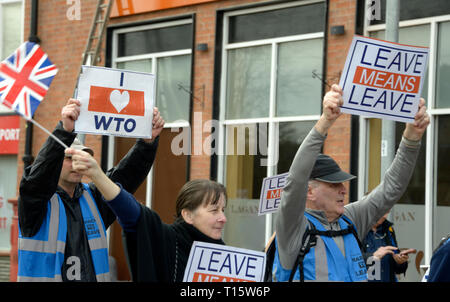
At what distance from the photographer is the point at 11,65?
4.54 meters

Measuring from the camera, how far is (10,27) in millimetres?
16172

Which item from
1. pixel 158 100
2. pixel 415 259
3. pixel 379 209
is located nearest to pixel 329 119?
pixel 379 209

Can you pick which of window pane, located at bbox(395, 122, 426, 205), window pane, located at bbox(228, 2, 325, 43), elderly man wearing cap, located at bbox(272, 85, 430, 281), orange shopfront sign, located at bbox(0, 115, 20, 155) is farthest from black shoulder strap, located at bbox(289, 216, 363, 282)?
orange shopfront sign, located at bbox(0, 115, 20, 155)

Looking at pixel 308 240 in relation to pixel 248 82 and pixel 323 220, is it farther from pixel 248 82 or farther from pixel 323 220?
pixel 248 82

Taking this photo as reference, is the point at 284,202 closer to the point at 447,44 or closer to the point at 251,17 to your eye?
the point at 447,44

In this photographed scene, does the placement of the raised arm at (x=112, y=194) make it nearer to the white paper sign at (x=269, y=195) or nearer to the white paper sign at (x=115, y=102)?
the white paper sign at (x=115, y=102)

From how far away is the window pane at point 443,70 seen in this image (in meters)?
10.1

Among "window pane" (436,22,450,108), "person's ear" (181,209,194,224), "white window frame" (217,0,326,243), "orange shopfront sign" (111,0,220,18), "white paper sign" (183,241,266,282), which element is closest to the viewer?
"white paper sign" (183,241,266,282)

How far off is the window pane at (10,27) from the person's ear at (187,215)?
1271cm

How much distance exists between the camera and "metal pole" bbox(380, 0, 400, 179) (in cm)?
823

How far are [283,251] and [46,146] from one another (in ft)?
4.72

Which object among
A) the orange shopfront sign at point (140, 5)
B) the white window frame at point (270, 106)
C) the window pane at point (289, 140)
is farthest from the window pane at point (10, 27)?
the window pane at point (289, 140)

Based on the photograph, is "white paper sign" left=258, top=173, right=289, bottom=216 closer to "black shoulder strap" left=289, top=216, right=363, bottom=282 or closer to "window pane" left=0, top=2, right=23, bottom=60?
"black shoulder strap" left=289, top=216, right=363, bottom=282

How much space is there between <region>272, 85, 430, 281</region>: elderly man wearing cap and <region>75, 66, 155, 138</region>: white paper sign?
3.21ft
